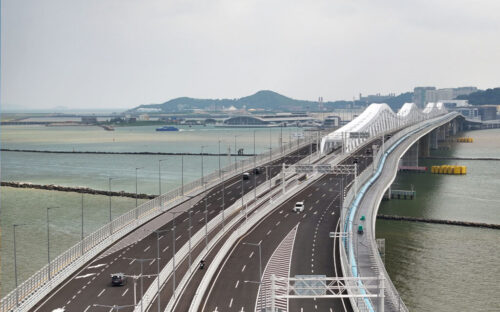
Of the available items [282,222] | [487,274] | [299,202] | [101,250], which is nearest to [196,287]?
[101,250]

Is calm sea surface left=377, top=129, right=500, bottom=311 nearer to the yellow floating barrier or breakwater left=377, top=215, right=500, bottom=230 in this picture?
breakwater left=377, top=215, right=500, bottom=230

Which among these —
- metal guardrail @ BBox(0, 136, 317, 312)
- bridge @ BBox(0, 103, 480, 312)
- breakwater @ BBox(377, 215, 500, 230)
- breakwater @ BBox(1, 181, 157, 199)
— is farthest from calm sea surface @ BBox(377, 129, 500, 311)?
breakwater @ BBox(1, 181, 157, 199)

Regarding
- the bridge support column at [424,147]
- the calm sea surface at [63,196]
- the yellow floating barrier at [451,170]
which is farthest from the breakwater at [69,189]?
the bridge support column at [424,147]

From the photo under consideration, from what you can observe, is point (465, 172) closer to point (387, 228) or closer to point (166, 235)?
point (387, 228)

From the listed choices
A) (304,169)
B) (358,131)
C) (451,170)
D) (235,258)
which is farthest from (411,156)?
(235,258)

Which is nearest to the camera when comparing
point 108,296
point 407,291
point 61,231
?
point 108,296

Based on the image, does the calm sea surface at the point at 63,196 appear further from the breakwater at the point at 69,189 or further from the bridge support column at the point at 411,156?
the bridge support column at the point at 411,156
